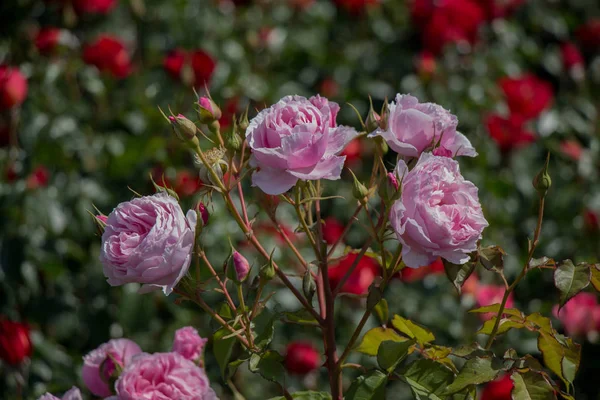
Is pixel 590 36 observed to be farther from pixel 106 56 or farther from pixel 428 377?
pixel 428 377

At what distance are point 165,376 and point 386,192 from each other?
0.29 metres

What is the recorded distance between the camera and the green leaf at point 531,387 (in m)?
0.76

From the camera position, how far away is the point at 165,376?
0.82 meters

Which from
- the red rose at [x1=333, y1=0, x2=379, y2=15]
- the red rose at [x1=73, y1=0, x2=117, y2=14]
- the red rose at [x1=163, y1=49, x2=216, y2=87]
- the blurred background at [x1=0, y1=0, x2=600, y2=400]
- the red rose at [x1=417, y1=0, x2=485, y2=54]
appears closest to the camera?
the blurred background at [x1=0, y1=0, x2=600, y2=400]

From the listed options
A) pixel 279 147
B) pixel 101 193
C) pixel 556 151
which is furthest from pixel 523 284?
pixel 279 147

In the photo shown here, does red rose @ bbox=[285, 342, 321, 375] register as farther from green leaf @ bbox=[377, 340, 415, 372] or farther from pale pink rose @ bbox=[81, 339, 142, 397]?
green leaf @ bbox=[377, 340, 415, 372]

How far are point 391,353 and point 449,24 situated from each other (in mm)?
1601

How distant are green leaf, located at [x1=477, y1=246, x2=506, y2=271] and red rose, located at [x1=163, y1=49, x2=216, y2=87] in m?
1.12

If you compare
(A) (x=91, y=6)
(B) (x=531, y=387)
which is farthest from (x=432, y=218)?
(A) (x=91, y=6)

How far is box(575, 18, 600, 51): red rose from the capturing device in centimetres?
262

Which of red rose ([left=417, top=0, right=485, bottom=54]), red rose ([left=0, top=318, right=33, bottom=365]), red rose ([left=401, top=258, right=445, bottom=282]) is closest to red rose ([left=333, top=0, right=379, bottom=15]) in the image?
red rose ([left=417, top=0, right=485, bottom=54])

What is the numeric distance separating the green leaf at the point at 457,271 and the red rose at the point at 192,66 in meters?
1.12

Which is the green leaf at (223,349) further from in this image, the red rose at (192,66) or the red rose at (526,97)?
the red rose at (526,97)

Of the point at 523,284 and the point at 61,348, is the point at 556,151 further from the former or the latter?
the point at 61,348
